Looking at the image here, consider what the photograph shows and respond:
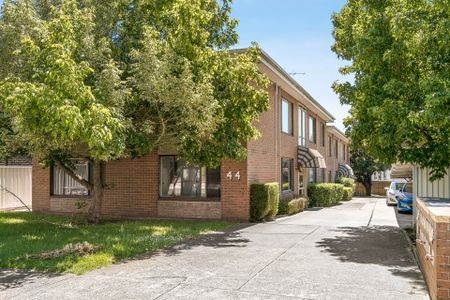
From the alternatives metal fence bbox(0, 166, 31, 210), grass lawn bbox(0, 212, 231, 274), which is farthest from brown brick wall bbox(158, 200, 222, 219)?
metal fence bbox(0, 166, 31, 210)

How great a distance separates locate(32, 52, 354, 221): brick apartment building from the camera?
47.8 feet

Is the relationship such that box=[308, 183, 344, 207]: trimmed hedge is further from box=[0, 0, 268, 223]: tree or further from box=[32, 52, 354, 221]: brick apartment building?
box=[0, 0, 268, 223]: tree

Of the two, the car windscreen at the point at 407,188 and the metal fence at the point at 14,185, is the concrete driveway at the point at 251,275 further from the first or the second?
the metal fence at the point at 14,185

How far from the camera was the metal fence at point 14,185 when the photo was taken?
19.1 meters

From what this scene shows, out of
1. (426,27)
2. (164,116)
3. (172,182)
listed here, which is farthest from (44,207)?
(426,27)

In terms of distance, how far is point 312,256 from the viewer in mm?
8766

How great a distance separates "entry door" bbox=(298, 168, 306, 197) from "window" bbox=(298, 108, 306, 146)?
157 cm

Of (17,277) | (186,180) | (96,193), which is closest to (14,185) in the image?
(96,193)

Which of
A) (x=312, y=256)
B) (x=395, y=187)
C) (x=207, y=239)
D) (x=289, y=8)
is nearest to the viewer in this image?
(x=312, y=256)

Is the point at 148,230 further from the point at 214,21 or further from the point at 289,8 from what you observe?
the point at 289,8

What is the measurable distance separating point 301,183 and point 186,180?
29.8 feet

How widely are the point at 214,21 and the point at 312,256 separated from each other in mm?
7850

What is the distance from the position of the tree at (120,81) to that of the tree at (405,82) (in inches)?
122

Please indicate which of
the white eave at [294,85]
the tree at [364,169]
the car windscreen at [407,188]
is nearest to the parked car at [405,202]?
the car windscreen at [407,188]
